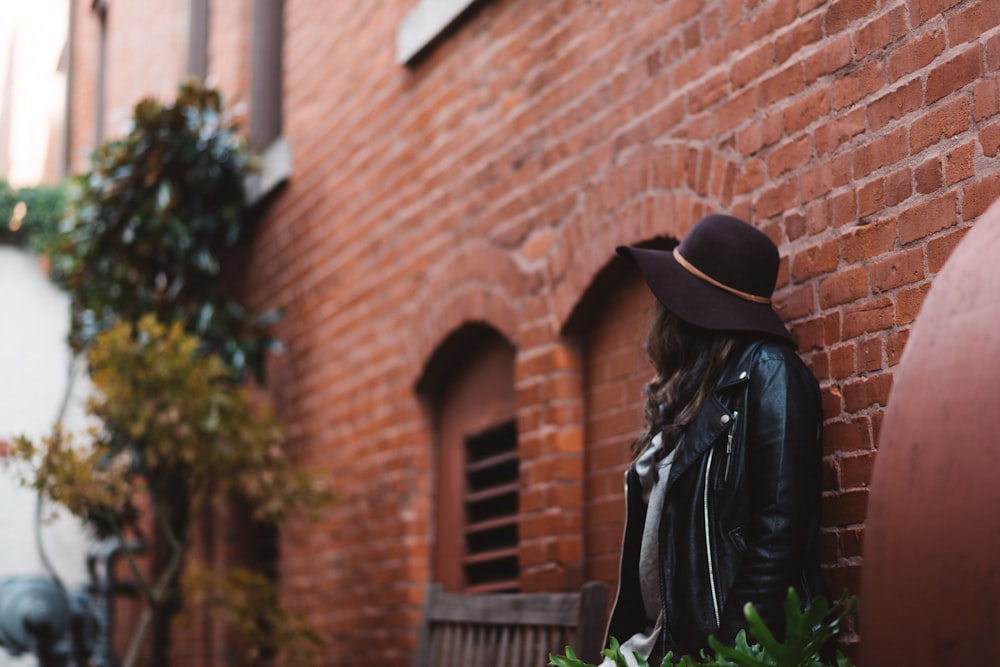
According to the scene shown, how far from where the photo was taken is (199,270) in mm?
8039

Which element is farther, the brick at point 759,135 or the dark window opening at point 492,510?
the dark window opening at point 492,510

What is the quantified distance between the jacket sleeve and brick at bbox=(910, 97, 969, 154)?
1.92 ft

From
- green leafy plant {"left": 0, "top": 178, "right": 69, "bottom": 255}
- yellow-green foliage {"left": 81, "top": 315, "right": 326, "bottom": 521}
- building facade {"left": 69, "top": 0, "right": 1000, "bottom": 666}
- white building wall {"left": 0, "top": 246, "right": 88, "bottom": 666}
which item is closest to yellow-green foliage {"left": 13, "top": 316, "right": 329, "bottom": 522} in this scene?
yellow-green foliage {"left": 81, "top": 315, "right": 326, "bottom": 521}

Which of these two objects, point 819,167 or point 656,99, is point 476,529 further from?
point 819,167

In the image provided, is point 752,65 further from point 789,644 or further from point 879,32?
point 789,644

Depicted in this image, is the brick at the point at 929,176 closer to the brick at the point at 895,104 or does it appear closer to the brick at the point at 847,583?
the brick at the point at 895,104

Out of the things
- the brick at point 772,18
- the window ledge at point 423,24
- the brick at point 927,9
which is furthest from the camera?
the window ledge at point 423,24

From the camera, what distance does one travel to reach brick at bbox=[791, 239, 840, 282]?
3.46 metres

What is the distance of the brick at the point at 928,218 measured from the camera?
121 inches

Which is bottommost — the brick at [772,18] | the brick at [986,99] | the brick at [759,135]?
the brick at [986,99]

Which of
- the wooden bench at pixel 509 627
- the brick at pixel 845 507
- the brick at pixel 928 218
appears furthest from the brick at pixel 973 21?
the wooden bench at pixel 509 627

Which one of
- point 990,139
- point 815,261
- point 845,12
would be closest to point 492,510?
point 815,261

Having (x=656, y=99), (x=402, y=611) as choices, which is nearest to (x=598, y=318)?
(x=656, y=99)

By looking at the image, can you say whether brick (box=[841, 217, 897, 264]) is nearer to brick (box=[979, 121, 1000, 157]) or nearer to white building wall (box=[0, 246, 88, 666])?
brick (box=[979, 121, 1000, 157])
